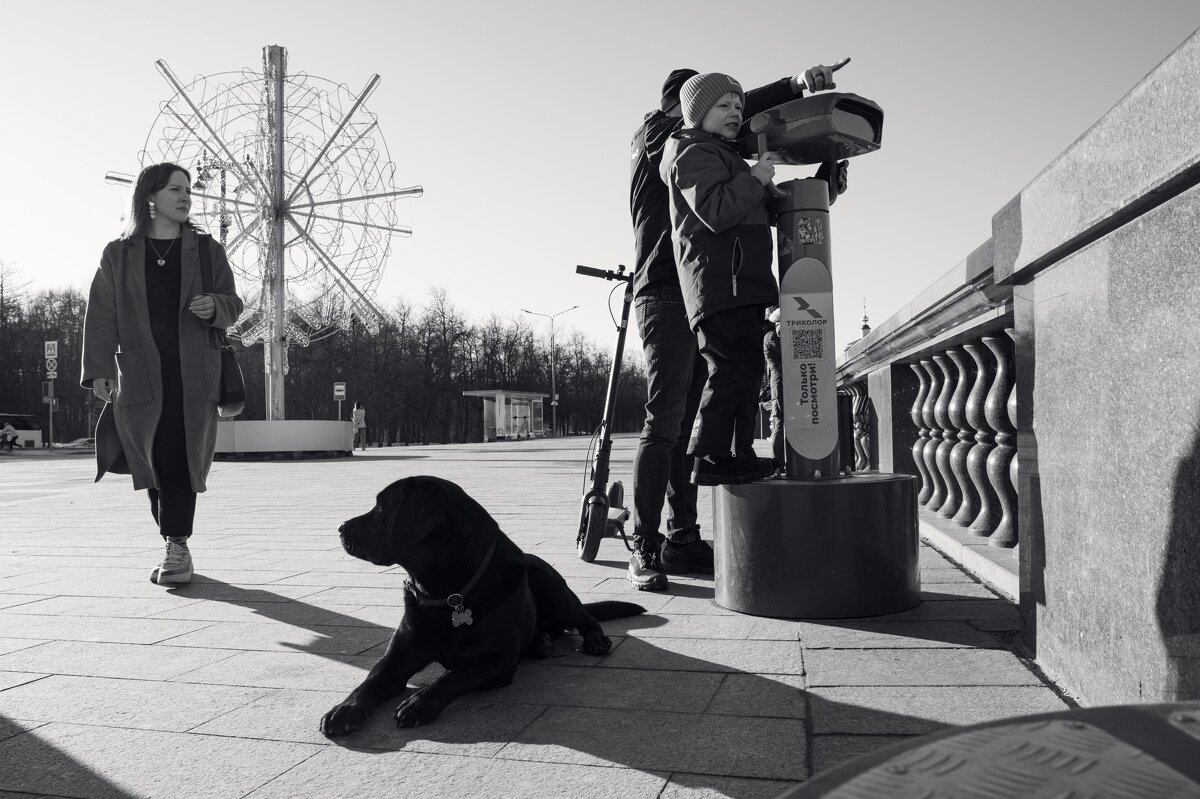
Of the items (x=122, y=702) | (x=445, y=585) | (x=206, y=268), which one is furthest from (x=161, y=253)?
(x=445, y=585)

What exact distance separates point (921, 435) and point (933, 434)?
16.2 inches

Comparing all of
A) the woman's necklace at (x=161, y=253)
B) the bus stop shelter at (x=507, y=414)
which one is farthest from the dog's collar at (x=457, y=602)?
the bus stop shelter at (x=507, y=414)

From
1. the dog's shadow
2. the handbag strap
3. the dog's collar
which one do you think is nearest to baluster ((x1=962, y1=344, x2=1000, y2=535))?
the dog's shadow

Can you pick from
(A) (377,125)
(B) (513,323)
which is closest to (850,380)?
(A) (377,125)

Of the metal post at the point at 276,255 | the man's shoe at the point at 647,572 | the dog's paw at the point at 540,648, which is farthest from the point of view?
the metal post at the point at 276,255

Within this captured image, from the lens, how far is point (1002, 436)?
4.08 metres

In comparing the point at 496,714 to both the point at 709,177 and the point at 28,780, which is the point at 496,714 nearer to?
the point at 28,780

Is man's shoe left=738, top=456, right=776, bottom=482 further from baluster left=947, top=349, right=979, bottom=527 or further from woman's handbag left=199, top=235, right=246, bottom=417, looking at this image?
woman's handbag left=199, top=235, right=246, bottom=417

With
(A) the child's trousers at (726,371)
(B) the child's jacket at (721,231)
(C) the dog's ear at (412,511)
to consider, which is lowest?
(C) the dog's ear at (412,511)

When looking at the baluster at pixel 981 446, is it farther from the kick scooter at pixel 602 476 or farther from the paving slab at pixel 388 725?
the paving slab at pixel 388 725

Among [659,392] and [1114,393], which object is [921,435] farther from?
[1114,393]

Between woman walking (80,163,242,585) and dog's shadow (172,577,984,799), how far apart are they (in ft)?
6.54

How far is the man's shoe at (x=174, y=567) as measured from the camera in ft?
15.7

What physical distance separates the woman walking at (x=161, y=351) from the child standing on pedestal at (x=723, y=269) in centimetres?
275
